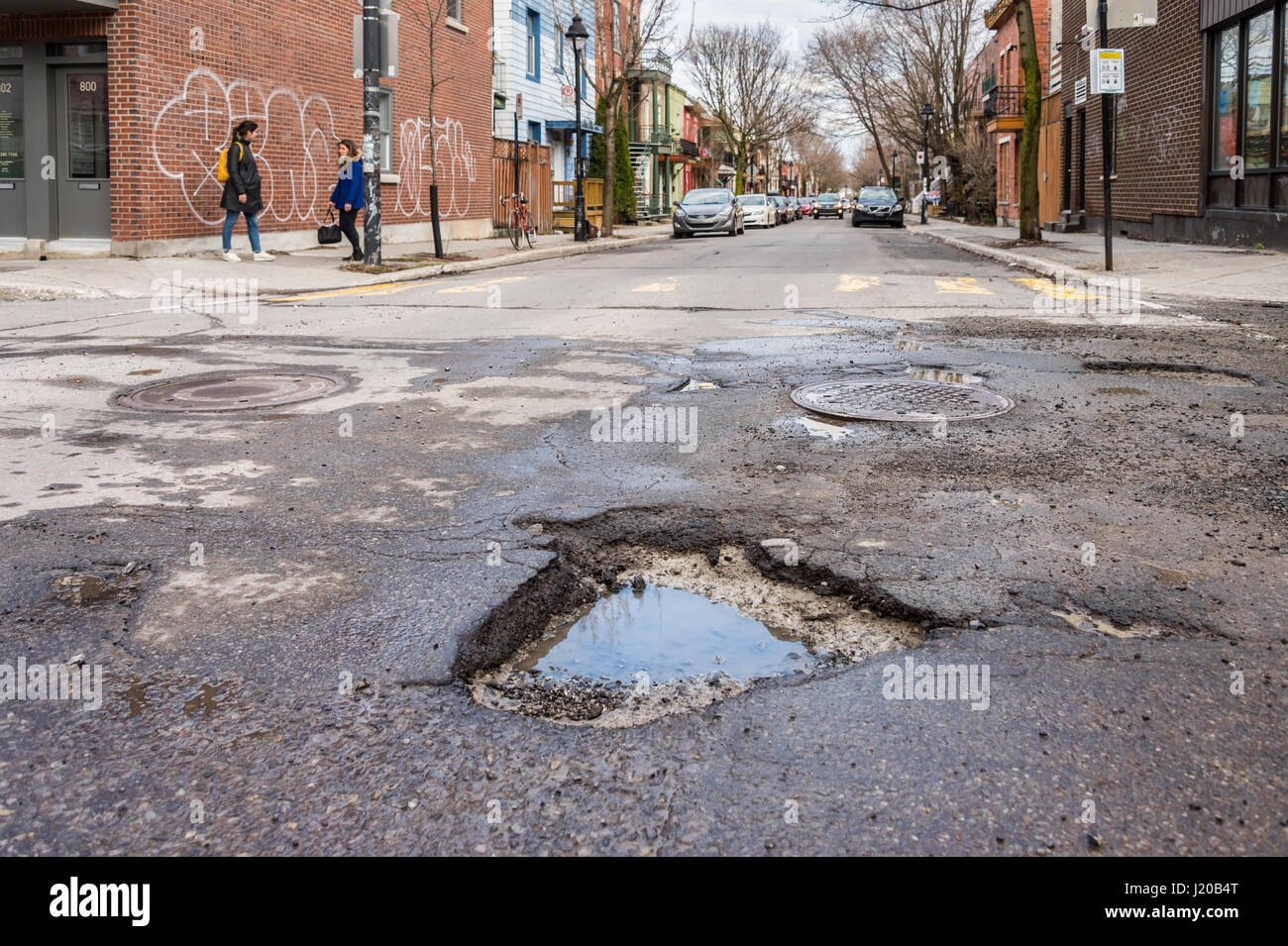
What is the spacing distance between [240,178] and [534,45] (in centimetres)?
2241

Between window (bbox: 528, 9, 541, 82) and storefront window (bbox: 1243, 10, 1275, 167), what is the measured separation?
888 inches

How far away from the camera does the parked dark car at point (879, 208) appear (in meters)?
49.0

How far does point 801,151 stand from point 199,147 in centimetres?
12623

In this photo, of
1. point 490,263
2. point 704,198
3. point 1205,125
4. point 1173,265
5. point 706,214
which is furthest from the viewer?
point 704,198

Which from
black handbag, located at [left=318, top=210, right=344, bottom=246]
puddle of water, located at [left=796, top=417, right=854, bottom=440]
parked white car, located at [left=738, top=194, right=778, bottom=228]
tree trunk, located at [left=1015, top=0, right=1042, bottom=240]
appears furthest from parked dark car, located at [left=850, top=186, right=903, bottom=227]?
puddle of water, located at [left=796, top=417, right=854, bottom=440]

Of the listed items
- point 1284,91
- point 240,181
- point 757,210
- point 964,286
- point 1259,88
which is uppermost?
point 757,210

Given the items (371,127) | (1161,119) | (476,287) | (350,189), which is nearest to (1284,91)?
(1161,119)

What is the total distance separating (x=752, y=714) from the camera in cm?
278

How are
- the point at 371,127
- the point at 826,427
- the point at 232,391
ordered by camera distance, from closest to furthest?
the point at 826,427 → the point at 232,391 → the point at 371,127

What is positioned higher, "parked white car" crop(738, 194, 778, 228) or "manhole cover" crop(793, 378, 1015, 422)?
"parked white car" crop(738, 194, 778, 228)

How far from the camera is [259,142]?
20297 millimetres

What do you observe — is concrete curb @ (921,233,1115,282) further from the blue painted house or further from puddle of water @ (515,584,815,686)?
puddle of water @ (515,584,815,686)

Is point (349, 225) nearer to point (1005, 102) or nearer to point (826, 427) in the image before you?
point (826, 427)

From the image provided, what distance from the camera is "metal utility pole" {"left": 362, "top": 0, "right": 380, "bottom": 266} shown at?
1722cm
